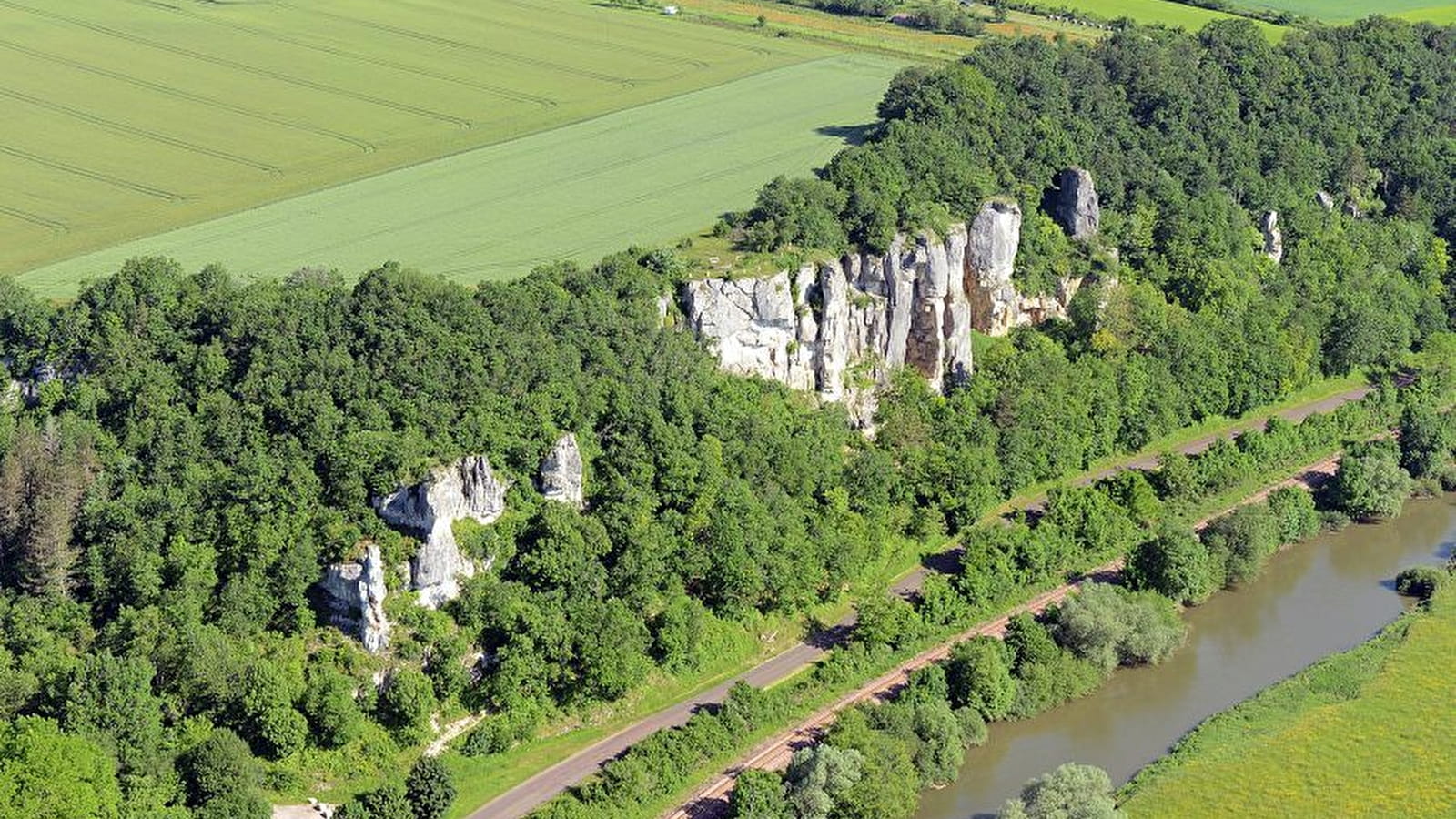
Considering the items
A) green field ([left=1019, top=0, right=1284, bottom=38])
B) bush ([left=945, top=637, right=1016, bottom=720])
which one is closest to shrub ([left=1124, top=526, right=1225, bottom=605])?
bush ([left=945, top=637, right=1016, bottom=720])

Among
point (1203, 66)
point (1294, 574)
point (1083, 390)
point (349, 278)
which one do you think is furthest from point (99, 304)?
point (1203, 66)

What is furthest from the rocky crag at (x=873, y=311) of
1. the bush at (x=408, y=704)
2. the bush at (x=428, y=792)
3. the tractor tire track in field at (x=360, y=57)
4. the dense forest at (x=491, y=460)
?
the tractor tire track in field at (x=360, y=57)

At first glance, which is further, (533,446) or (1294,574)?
(1294,574)

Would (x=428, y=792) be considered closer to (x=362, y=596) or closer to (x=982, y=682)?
(x=362, y=596)

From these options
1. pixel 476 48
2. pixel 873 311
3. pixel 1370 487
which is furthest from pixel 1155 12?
pixel 873 311

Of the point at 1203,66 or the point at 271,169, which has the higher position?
the point at 1203,66

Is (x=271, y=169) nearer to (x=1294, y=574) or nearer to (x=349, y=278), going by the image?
(x=349, y=278)
